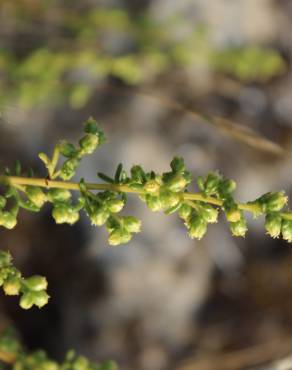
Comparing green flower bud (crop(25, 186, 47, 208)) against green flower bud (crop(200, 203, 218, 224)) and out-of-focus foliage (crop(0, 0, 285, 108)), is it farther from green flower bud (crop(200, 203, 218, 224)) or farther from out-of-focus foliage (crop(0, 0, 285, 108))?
out-of-focus foliage (crop(0, 0, 285, 108))

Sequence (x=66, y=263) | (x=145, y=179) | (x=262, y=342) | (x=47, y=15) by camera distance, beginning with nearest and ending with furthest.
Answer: (x=145, y=179) < (x=47, y=15) < (x=262, y=342) < (x=66, y=263)

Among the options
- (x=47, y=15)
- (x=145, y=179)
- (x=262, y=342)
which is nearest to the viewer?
(x=145, y=179)

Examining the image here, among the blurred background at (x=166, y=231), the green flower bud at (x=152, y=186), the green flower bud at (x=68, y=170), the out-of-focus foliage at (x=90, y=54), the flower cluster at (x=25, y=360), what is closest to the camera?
the green flower bud at (x=152, y=186)

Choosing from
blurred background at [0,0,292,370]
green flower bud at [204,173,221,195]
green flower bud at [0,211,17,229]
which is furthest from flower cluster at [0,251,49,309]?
blurred background at [0,0,292,370]

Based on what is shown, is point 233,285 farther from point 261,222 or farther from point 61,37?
point 61,37

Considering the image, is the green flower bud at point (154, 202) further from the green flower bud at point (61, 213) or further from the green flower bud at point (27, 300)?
the green flower bud at point (27, 300)

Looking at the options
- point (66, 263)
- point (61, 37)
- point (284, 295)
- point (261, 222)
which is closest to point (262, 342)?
point (284, 295)

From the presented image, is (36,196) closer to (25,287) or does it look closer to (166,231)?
(25,287)

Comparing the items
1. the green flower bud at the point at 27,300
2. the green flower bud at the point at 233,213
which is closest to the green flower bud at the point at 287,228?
the green flower bud at the point at 233,213
